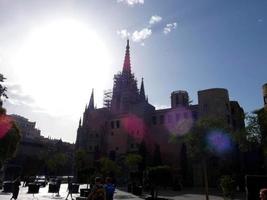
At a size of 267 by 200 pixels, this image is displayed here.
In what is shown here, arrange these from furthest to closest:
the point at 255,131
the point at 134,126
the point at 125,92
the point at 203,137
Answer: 1. the point at 125,92
2. the point at 134,126
3. the point at 203,137
4. the point at 255,131

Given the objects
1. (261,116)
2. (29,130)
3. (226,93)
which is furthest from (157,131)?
(29,130)

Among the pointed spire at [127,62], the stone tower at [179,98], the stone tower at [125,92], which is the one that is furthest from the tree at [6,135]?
the pointed spire at [127,62]

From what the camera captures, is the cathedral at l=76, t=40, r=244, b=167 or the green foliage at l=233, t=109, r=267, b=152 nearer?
the green foliage at l=233, t=109, r=267, b=152

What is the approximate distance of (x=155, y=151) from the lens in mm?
52250

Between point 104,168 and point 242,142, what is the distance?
74.2 feet

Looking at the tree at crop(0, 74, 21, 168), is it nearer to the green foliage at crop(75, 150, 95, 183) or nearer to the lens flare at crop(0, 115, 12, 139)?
the lens flare at crop(0, 115, 12, 139)

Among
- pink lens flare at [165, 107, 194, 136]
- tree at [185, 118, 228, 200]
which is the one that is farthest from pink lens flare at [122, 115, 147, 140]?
tree at [185, 118, 228, 200]

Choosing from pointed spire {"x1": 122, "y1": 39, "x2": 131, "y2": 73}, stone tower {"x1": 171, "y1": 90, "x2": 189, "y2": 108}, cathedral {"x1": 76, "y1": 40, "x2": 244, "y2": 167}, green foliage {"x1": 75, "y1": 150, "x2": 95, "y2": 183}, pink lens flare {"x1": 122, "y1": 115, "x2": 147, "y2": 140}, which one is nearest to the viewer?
green foliage {"x1": 75, "y1": 150, "x2": 95, "y2": 183}

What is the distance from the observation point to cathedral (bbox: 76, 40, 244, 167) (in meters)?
48.0

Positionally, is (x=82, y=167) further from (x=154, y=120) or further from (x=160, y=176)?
(x=160, y=176)

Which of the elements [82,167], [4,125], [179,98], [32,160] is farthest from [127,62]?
[4,125]

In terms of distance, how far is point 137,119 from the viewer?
192ft

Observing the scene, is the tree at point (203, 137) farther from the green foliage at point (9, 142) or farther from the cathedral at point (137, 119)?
the cathedral at point (137, 119)

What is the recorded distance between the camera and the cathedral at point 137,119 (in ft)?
157
